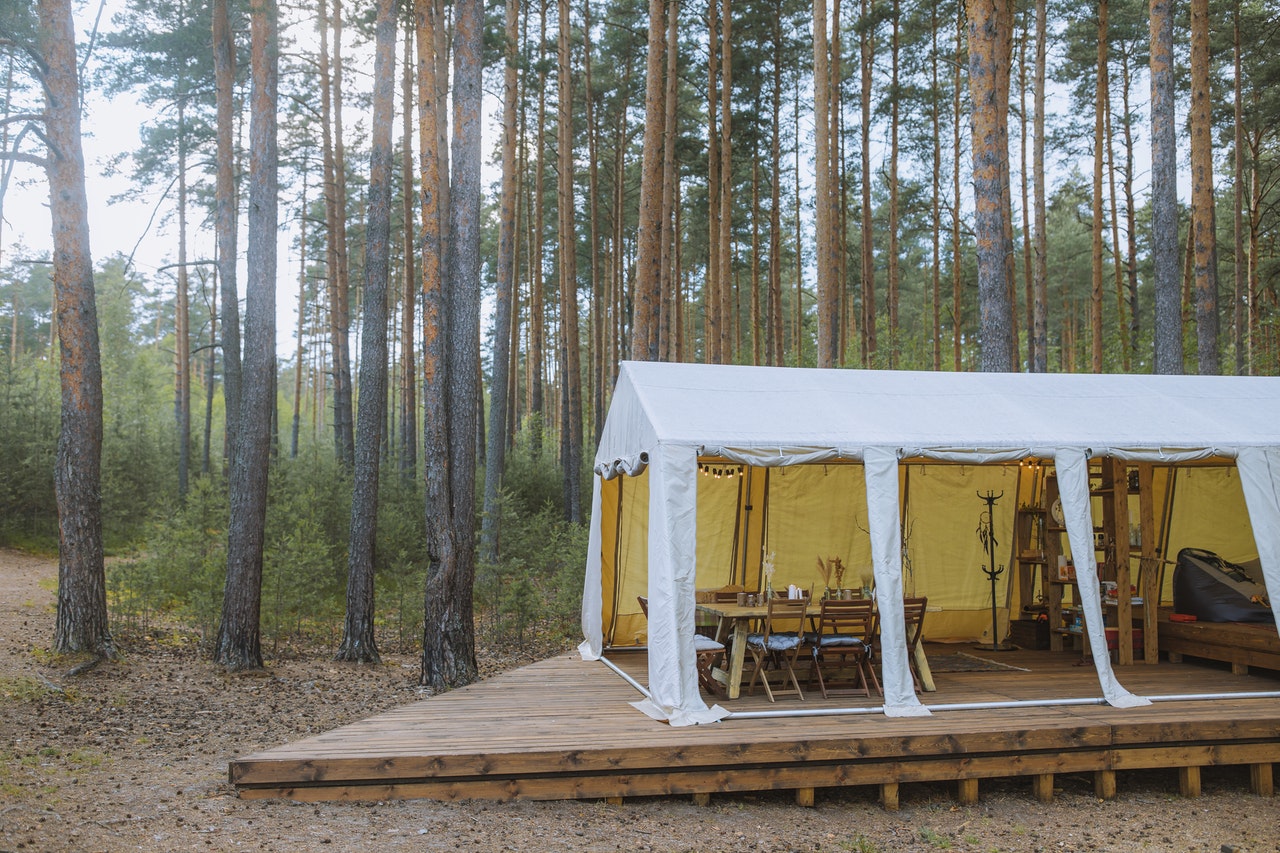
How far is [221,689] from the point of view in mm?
7500

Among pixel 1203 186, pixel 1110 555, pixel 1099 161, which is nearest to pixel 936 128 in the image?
pixel 1099 161

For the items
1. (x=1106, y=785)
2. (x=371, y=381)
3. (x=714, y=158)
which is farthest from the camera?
(x=714, y=158)

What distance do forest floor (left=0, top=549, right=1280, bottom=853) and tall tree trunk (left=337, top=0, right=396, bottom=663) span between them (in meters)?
1.83

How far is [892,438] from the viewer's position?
5.67 meters

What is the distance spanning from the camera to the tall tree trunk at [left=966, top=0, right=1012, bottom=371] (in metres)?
7.91

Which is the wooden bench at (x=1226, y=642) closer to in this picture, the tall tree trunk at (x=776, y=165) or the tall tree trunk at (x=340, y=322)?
the tall tree trunk at (x=776, y=165)

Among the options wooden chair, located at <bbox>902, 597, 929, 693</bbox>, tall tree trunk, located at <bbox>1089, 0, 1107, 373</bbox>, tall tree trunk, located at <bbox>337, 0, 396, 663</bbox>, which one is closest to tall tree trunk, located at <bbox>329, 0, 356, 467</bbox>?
tall tree trunk, located at <bbox>337, 0, 396, 663</bbox>

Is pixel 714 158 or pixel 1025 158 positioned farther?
pixel 1025 158

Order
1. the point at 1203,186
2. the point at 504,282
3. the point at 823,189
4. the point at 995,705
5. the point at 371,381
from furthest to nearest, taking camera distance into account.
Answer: the point at 504,282
the point at 823,189
the point at 1203,186
the point at 371,381
the point at 995,705

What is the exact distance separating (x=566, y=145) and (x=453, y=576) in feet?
28.2

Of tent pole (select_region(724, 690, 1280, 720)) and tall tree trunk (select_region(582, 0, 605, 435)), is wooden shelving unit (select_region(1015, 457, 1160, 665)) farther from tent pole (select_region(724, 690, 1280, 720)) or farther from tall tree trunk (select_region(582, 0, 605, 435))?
tall tree trunk (select_region(582, 0, 605, 435))

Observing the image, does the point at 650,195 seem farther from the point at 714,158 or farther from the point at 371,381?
the point at 714,158

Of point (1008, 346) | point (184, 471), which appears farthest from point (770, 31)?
point (184, 471)

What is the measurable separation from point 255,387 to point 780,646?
17.7 feet
